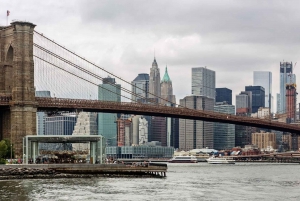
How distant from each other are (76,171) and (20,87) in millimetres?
21721

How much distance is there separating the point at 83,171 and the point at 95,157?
29.7 feet

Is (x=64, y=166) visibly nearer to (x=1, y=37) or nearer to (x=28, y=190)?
(x=28, y=190)

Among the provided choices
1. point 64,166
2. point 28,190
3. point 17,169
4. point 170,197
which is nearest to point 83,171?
point 64,166

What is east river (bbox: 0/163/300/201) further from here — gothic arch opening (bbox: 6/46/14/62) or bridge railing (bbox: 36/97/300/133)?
gothic arch opening (bbox: 6/46/14/62)

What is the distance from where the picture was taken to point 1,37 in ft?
323

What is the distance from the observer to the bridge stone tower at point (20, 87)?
9425cm

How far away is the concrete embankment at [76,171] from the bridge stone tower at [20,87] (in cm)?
1606

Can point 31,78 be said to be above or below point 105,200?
above

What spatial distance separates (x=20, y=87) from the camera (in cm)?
9519

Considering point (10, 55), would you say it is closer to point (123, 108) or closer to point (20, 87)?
point (20, 87)

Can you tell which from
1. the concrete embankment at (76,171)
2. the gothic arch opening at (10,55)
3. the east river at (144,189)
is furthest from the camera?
the gothic arch opening at (10,55)

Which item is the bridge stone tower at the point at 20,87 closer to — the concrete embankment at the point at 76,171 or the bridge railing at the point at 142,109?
the bridge railing at the point at 142,109

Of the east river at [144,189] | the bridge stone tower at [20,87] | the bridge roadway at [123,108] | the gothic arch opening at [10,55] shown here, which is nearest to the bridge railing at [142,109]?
→ the bridge roadway at [123,108]

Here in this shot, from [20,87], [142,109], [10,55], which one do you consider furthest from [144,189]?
[142,109]
